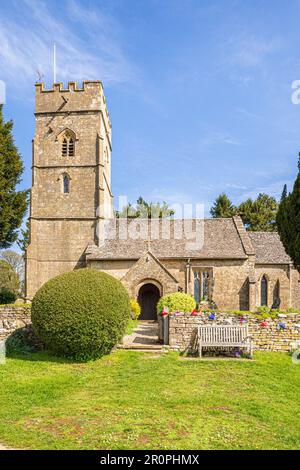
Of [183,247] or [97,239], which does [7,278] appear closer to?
[97,239]

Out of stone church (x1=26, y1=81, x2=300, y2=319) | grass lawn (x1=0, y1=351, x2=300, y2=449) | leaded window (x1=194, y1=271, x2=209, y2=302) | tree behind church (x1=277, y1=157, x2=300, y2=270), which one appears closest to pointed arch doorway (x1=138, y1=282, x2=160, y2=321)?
stone church (x1=26, y1=81, x2=300, y2=319)

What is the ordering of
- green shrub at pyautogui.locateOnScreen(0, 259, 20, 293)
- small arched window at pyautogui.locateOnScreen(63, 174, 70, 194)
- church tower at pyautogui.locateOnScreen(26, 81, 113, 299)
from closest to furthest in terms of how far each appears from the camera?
church tower at pyautogui.locateOnScreen(26, 81, 113, 299)
small arched window at pyautogui.locateOnScreen(63, 174, 70, 194)
green shrub at pyautogui.locateOnScreen(0, 259, 20, 293)

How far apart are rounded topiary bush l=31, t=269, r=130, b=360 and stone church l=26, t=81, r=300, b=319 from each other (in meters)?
13.4

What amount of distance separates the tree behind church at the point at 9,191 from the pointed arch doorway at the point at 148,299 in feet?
33.1

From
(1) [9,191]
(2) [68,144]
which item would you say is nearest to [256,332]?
(1) [9,191]

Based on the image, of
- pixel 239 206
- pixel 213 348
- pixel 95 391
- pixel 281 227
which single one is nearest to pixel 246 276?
pixel 281 227

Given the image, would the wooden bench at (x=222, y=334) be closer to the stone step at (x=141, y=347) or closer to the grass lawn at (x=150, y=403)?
the grass lawn at (x=150, y=403)

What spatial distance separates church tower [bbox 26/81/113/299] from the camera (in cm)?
2955

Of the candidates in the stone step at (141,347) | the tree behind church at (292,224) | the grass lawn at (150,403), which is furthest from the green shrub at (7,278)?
the tree behind church at (292,224)

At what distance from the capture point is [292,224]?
1600 cm

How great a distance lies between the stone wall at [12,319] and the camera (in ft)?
49.6

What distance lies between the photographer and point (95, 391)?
33.6 ft

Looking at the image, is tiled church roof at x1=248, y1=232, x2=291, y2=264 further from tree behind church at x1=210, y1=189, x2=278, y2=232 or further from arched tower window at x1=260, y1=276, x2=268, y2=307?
tree behind church at x1=210, y1=189, x2=278, y2=232
